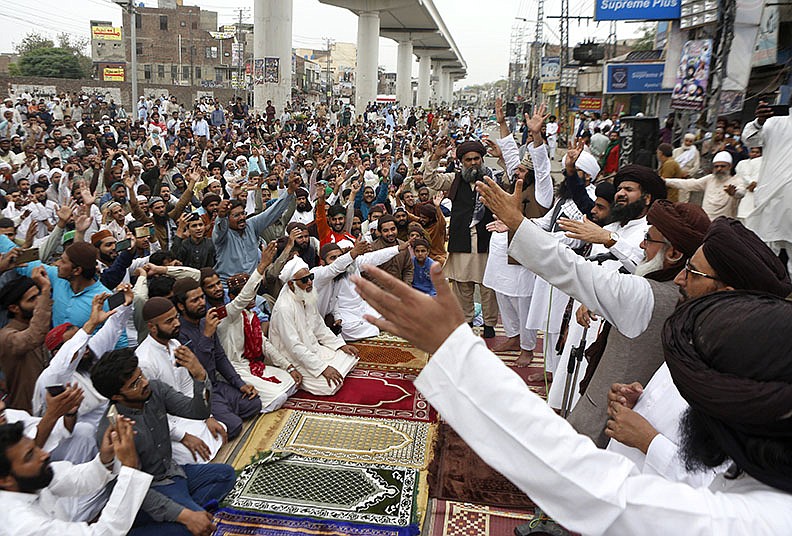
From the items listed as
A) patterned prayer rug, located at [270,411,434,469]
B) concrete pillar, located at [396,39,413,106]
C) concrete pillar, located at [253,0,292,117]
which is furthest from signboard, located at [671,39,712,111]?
concrete pillar, located at [396,39,413,106]

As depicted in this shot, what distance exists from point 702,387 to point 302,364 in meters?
3.69

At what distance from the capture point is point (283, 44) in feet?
65.4

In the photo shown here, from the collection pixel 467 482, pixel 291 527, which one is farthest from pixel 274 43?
pixel 291 527

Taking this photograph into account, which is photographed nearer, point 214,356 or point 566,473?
point 566,473

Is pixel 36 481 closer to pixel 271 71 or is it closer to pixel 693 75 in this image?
pixel 693 75

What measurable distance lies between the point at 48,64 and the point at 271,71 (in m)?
30.6

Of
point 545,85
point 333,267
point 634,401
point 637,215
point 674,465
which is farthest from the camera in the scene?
point 545,85

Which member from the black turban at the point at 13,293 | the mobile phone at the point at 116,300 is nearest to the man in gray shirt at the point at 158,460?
the mobile phone at the point at 116,300

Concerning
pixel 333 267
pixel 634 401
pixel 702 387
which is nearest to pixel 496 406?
pixel 702 387

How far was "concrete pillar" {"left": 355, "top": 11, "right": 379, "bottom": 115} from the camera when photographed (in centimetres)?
2992

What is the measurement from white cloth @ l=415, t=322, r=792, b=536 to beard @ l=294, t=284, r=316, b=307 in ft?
12.5

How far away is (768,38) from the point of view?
413 inches

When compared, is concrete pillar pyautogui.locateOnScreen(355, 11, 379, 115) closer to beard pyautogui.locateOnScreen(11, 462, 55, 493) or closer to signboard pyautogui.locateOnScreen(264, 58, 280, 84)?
signboard pyautogui.locateOnScreen(264, 58, 280, 84)

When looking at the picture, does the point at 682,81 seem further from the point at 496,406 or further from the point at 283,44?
the point at 283,44
